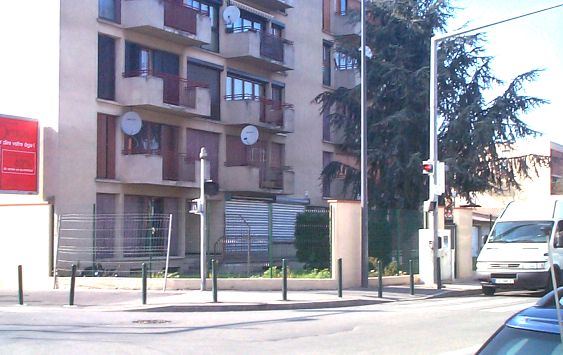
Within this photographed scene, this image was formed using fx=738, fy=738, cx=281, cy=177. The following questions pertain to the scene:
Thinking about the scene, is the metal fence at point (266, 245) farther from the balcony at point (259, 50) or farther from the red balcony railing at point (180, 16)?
the balcony at point (259, 50)

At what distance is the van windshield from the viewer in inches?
818

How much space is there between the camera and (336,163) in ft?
115

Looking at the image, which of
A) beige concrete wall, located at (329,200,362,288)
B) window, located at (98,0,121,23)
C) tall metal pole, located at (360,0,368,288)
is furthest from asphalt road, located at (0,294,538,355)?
window, located at (98,0,121,23)

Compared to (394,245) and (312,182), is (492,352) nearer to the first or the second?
(394,245)

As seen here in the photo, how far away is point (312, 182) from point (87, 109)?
14.8m

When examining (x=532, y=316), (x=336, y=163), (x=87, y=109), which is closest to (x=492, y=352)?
(x=532, y=316)

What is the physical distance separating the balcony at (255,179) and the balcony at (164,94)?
3319mm

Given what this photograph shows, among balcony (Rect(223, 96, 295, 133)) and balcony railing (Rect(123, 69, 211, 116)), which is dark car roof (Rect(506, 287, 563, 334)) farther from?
balcony (Rect(223, 96, 295, 133))

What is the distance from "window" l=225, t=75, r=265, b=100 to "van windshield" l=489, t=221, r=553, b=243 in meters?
15.1

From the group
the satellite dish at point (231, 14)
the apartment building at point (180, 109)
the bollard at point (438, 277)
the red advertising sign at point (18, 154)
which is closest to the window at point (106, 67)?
the apartment building at point (180, 109)

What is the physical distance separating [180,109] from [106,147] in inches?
132

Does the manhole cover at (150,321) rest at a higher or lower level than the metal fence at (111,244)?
lower

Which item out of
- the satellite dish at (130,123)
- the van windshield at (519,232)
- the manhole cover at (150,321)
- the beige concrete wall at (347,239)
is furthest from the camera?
the satellite dish at (130,123)

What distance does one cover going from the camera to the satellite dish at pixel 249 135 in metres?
32.1
